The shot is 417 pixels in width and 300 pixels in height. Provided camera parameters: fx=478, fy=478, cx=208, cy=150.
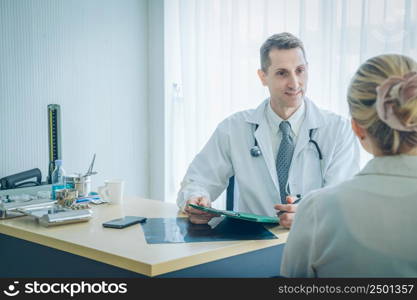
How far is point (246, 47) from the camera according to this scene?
9.98ft

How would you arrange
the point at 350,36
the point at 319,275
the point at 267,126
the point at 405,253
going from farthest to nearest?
1. the point at 350,36
2. the point at 267,126
3. the point at 319,275
4. the point at 405,253

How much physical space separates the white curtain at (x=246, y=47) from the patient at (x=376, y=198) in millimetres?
1398

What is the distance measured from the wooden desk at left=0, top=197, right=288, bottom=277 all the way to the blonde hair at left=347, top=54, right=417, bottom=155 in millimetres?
642

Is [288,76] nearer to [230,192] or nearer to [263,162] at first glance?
[263,162]

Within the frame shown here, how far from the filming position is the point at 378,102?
39.0 inches

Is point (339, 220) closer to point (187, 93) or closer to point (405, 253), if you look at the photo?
point (405, 253)

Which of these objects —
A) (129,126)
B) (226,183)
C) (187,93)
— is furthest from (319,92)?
(129,126)

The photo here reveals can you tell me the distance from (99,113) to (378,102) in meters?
2.45

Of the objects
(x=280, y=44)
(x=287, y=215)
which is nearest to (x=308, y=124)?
(x=280, y=44)

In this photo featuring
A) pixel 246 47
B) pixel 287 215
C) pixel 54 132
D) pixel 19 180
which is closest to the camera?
pixel 287 215

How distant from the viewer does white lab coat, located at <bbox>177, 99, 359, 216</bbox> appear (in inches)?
82.5

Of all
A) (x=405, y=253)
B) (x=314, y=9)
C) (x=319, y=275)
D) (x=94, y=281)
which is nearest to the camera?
(x=405, y=253)

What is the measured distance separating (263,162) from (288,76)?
41 cm

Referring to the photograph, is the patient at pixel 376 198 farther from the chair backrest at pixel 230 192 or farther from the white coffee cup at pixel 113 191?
the white coffee cup at pixel 113 191
